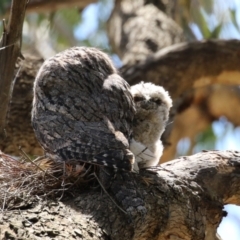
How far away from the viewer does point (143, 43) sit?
7691 millimetres

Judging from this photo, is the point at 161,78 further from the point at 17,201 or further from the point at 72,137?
the point at 17,201

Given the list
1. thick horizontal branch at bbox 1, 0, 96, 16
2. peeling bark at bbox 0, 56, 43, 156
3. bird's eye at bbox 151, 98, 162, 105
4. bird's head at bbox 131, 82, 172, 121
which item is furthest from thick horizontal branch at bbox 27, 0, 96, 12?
bird's eye at bbox 151, 98, 162, 105

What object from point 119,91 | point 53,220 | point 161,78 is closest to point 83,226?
point 53,220

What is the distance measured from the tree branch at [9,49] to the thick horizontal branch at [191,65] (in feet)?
9.30

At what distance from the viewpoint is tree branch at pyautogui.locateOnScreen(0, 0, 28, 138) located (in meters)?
3.82

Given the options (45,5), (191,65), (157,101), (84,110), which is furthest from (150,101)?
(45,5)

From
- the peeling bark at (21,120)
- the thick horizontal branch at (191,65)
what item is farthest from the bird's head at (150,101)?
the thick horizontal branch at (191,65)

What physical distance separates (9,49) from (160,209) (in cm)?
128

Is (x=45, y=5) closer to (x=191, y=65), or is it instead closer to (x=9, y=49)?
(x=191, y=65)

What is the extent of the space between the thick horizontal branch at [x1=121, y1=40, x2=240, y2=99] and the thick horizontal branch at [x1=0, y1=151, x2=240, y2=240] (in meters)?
2.60

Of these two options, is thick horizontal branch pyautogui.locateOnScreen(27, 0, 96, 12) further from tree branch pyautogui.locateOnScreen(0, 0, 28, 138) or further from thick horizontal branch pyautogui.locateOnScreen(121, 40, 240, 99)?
tree branch pyautogui.locateOnScreen(0, 0, 28, 138)

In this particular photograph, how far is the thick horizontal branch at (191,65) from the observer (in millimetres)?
6887

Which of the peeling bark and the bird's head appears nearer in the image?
the bird's head

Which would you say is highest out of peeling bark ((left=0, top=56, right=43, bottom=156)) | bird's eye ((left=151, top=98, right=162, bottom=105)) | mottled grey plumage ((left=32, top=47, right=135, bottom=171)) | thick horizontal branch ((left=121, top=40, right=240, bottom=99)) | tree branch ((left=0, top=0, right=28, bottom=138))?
tree branch ((left=0, top=0, right=28, bottom=138))
